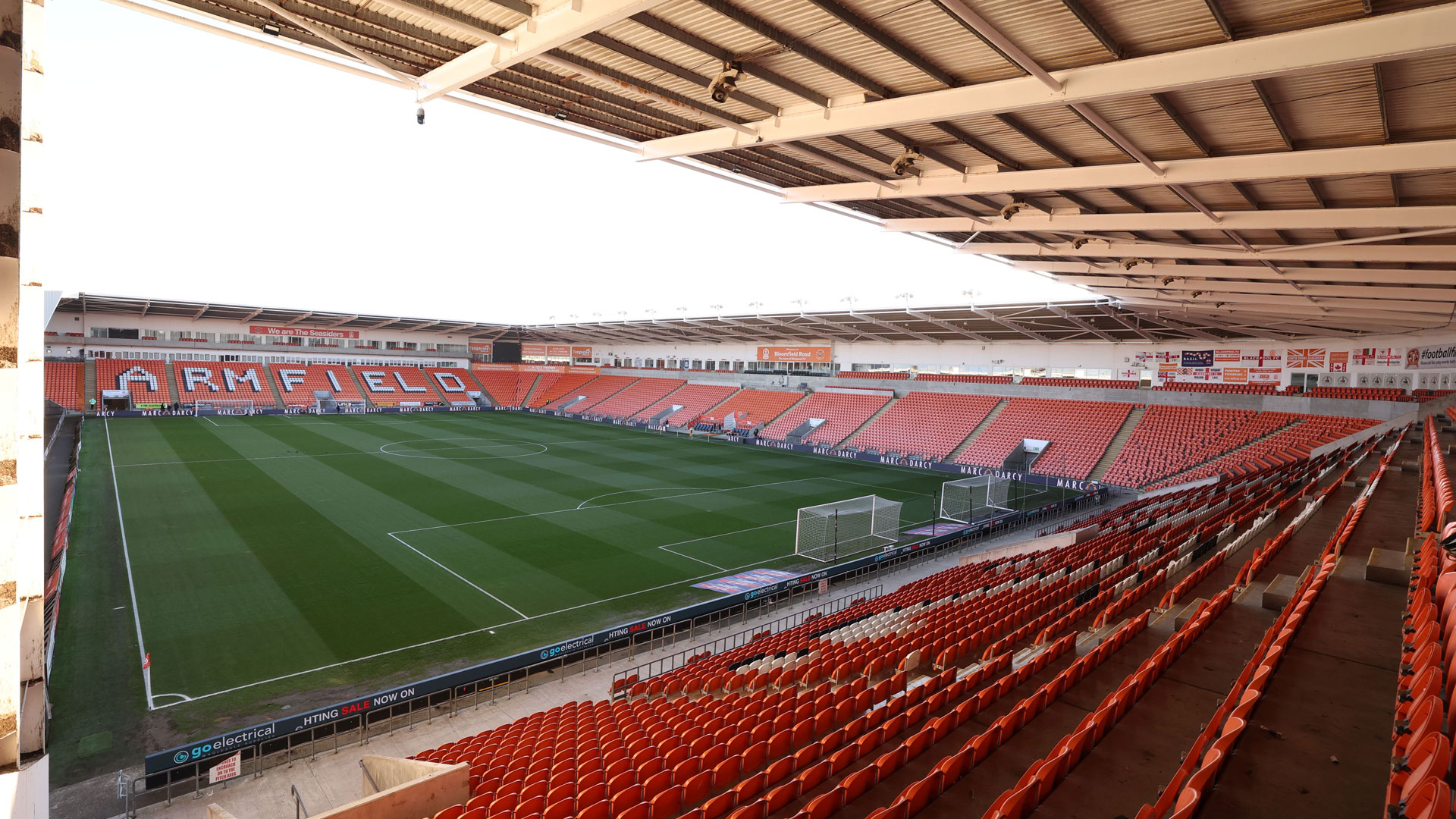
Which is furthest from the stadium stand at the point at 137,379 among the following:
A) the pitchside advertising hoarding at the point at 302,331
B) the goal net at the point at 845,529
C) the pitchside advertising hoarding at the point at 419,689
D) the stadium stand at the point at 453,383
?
the pitchside advertising hoarding at the point at 419,689

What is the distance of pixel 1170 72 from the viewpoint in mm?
6281

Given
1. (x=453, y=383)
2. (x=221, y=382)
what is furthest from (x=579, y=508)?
(x=453, y=383)

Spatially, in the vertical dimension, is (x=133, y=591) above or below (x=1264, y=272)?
below

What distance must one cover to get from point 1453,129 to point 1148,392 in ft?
111

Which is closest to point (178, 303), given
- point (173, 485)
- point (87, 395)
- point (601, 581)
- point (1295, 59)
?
point (87, 395)

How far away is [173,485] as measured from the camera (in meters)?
27.4

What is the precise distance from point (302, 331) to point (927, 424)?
5483 cm

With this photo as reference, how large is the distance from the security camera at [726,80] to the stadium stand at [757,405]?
44586mm

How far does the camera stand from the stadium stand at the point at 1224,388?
3344 cm

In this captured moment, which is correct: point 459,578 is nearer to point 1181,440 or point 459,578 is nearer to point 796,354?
point 1181,440

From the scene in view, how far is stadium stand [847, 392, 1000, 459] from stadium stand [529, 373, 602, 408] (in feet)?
112

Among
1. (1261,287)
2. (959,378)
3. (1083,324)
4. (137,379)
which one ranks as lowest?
(137,379)

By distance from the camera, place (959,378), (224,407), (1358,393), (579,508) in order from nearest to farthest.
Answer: (579,508), (1358,393), (959,378), (224,407)

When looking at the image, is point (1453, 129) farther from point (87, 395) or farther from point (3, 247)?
point (87, 395)
